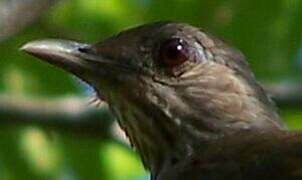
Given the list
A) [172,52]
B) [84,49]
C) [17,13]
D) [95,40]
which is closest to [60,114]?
[95,40]

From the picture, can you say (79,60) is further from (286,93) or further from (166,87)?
(286,93)

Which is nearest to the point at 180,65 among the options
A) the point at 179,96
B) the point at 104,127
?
the point at 179,96

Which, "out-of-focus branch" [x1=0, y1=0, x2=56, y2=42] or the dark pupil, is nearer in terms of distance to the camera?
"out-of-focus branch" [x1=0, y1=0, x2=56, y2=42]

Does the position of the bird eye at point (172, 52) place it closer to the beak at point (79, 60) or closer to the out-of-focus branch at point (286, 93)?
the beak at point (79, 60)

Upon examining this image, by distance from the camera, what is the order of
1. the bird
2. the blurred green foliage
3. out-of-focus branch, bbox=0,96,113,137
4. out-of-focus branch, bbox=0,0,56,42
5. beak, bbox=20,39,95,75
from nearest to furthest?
out-of-focus branch, bbox=0,0,56,42 < beak, bbox=20,39,95,75 < the bird < out-of-focus branch, bbox=0,96,113,137 < the blurred green foliage

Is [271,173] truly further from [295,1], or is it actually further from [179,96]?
[295,1]

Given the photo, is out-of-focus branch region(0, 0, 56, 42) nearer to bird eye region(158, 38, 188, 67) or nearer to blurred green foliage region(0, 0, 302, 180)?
bird eye region(158, 38, 188, 67)

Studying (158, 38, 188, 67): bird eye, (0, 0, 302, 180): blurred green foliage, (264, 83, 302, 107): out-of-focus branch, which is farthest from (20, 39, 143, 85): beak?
(264, 83, 302, 107): out-of-focus branch
